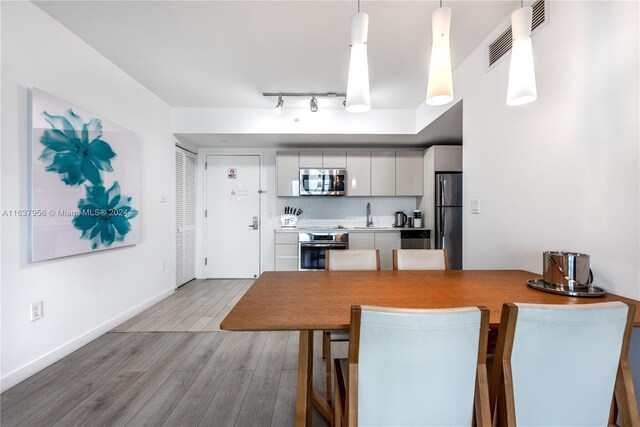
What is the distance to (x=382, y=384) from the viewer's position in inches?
36.8

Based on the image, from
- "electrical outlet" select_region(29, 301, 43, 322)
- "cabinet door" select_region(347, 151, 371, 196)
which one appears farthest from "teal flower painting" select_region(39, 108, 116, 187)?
"cabinet door" select_region(347, 151, 371, 196)

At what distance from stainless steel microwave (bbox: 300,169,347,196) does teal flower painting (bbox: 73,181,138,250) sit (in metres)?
2.35

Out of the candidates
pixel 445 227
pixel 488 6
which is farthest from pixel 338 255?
pixel 445 227

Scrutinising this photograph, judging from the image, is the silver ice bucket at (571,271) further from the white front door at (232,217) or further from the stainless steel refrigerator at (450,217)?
the white front door at (232,217)

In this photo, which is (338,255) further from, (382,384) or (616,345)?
(616,345)

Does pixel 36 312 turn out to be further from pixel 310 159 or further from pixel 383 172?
pixel 383 172

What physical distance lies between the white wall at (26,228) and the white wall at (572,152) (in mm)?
3426

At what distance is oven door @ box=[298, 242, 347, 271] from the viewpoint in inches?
169

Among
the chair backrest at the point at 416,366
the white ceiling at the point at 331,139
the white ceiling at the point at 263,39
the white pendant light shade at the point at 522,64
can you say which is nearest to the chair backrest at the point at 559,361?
the chair backrest at the point at 416,366

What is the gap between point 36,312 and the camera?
6.57 feet

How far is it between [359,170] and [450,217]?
1521 millimetres

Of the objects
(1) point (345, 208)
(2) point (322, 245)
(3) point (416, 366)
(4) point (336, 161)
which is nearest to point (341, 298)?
(3) point (416, 366)

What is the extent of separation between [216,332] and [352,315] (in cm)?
233

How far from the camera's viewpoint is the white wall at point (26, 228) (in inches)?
72.1
